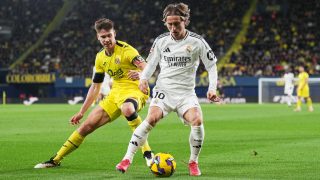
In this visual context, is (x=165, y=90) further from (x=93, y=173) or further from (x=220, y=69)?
(x=220, y=69)

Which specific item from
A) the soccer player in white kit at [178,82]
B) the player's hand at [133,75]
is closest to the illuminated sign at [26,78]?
the player's hand at [133,75]

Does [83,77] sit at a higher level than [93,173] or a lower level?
lower

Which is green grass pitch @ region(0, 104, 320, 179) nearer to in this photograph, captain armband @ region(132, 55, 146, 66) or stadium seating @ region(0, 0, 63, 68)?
captain armband @ region(132, 55, 146, 66)

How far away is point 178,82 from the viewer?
9.20 metres

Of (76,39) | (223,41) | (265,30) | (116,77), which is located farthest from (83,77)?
(116,77)

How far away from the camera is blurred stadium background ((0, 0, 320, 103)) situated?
46.7m

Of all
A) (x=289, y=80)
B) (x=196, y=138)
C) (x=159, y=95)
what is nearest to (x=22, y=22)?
(x=289, y=80)

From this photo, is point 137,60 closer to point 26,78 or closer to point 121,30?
point 26,78

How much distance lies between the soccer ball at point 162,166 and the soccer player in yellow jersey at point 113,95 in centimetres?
76

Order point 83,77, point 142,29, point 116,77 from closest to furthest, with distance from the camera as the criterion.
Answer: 1. point 116,77
2. point 83,77
3. point 142,29

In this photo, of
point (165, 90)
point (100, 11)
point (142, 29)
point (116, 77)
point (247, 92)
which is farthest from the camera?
point (100, 11)

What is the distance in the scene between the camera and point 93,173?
9.59 meters

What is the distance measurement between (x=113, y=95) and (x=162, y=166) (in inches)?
65.9

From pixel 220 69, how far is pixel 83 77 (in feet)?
31.7
